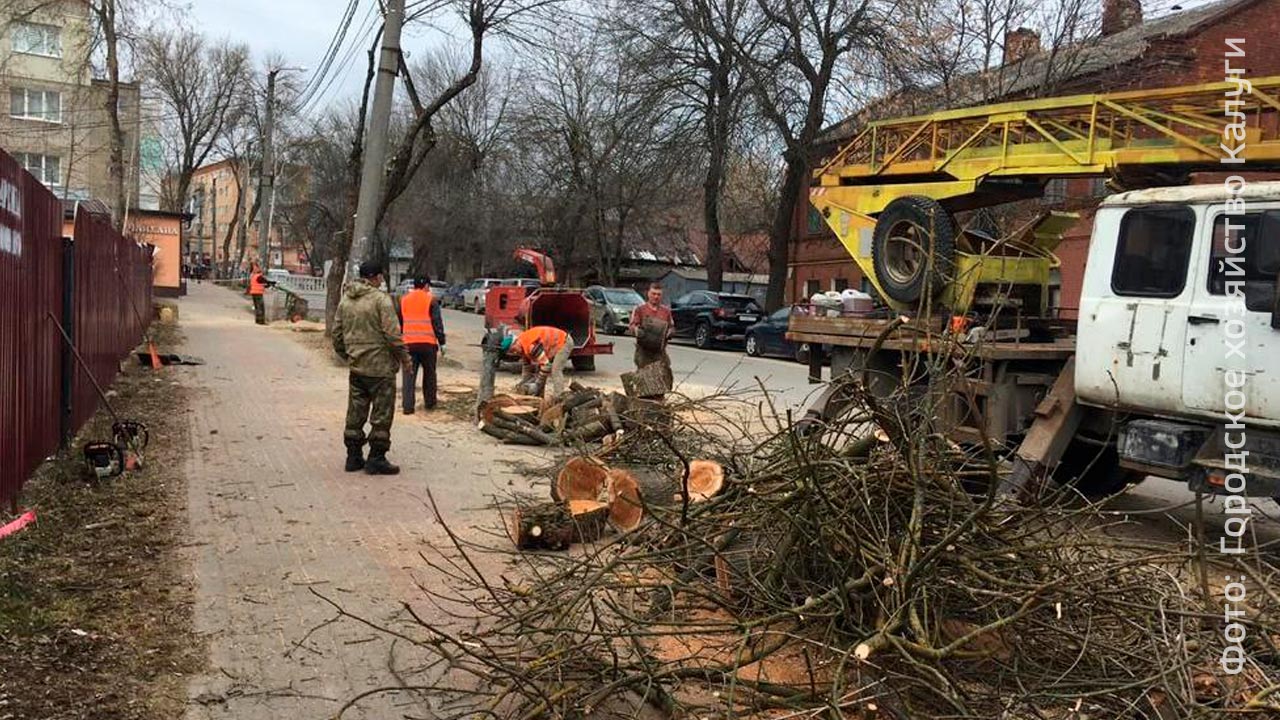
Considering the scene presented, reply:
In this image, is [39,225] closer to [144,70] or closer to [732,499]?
[732,499]

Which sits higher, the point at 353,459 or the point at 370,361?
the point at 370,361

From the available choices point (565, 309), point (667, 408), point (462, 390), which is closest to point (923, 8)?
point (565, 309)

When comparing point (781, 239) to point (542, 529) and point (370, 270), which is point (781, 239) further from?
point (542, 529)

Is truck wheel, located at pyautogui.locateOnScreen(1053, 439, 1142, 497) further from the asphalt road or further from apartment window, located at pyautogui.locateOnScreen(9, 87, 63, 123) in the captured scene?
apartment window, located at pyautogui.locateOnScreen(9, 87, 63, 123)

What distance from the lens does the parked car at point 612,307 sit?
29125 millimetres

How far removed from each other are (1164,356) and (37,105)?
180 ft

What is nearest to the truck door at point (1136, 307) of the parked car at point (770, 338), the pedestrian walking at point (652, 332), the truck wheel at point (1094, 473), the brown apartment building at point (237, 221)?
the truck wheel at point (1094, 473)

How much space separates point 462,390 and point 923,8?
14.7 m

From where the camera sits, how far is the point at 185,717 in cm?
361

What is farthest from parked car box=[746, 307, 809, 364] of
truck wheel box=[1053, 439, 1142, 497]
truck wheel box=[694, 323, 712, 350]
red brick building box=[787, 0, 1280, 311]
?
truck wheel box=[1053, 439, 1142, 497]

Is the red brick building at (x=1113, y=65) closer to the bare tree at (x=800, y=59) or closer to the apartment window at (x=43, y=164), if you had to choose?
the bare tree at (x=800, y=59)

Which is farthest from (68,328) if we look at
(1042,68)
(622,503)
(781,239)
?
(781,239)

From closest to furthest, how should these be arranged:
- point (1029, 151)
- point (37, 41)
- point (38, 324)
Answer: point (38, 324) < point (1029, 151) < point (37, 41)

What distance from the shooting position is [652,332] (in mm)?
10117
